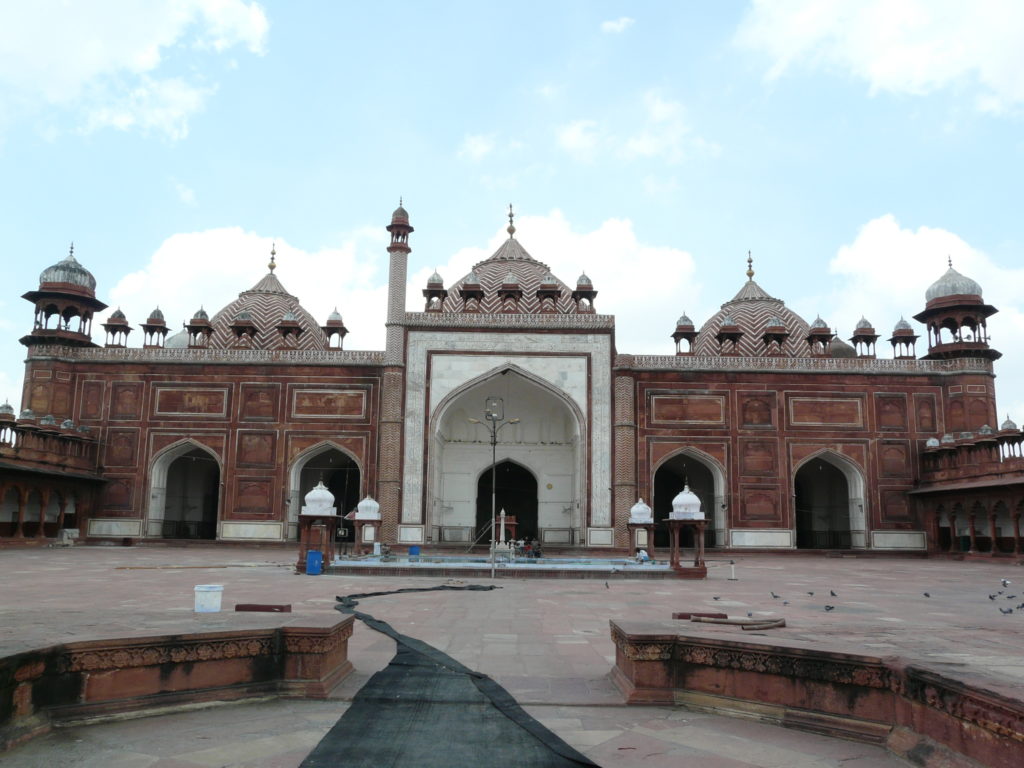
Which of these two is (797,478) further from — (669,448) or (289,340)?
(289,340)

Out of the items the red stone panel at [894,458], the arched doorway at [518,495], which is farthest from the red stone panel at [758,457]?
the arched doorway at [518,495]

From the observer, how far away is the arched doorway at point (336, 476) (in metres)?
23.5

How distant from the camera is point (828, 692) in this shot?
3.24m

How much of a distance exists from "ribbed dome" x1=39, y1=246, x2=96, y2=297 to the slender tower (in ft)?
30.2

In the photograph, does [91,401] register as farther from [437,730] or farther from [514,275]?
[437,730]

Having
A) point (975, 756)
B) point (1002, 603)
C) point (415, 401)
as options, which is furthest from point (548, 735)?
point (415, 401)

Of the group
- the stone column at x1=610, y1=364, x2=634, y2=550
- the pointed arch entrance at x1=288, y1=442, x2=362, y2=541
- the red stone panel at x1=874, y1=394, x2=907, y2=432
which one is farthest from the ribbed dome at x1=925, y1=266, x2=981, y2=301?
the pointed arch entrance at x1=288, y1=442, x2=362, y2=541

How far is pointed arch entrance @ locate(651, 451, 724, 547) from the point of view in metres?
22.9

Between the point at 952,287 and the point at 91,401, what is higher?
the point at 952,287

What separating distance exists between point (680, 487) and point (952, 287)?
32.1ft

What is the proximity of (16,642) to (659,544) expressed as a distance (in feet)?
75.6

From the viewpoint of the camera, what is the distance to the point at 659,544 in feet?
82.0

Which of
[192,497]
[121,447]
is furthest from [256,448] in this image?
[192,497]

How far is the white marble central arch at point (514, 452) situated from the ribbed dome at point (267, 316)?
22.4ft
